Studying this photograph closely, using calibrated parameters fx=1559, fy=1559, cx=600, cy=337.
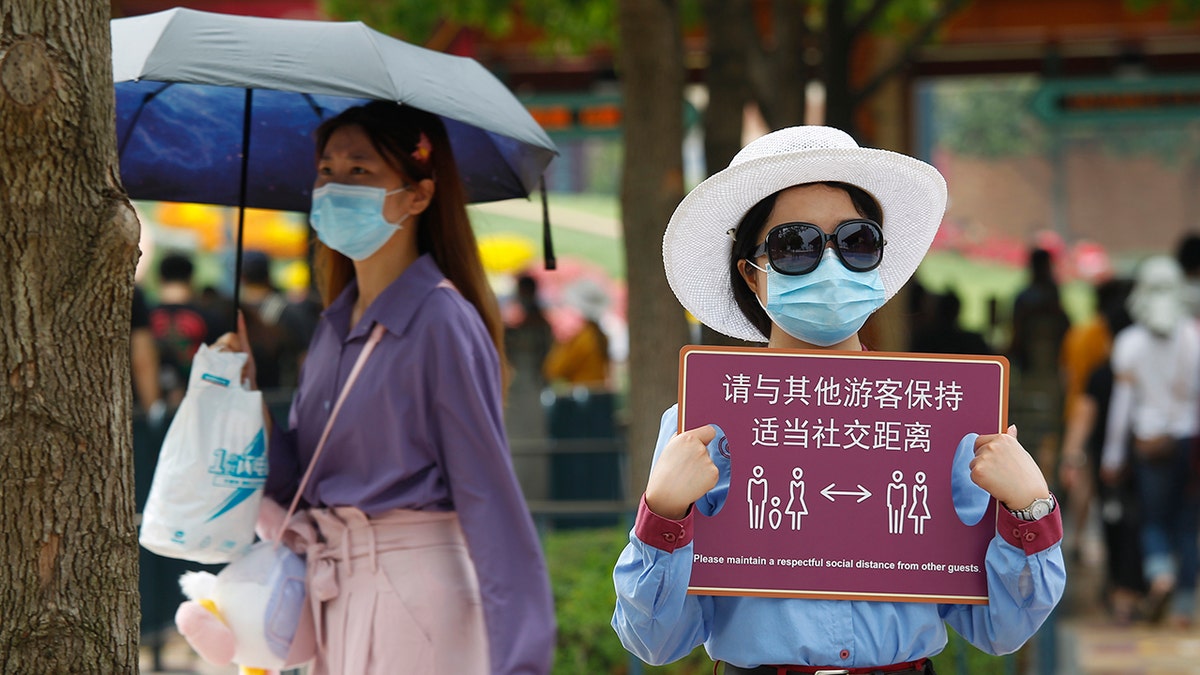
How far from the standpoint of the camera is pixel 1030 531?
2.55 metres

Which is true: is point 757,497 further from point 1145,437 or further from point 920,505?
point 1145,437

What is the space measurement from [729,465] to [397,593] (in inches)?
43.8

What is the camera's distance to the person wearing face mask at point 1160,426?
912 cm

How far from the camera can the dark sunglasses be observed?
273 cm

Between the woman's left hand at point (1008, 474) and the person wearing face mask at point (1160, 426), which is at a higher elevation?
the woman's left hand at point (1008, 474)

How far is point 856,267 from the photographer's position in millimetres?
2736

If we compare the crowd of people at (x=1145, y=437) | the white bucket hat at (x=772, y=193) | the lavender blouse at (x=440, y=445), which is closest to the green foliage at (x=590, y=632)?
the lavender blouse at (x=440, y=445)

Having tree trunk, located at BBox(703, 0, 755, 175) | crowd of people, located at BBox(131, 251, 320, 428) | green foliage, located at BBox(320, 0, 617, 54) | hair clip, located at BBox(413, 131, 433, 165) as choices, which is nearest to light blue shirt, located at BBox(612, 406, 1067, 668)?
hair clip, located at BBox(413, 131, 433, 165)

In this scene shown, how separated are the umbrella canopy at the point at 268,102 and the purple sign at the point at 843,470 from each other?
1191 millimetres

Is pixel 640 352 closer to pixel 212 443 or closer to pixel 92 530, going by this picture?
pixel 212 443

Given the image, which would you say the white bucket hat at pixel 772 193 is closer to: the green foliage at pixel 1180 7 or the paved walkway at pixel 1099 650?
the paved walkway at pixel 1099 650

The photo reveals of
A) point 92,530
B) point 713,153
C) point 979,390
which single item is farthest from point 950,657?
point 92,530

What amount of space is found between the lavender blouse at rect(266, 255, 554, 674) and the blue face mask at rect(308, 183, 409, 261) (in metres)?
0.15

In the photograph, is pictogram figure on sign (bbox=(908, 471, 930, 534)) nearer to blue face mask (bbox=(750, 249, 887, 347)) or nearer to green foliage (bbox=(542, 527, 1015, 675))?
blue face mask (bbox=(750, 249, 887, 347))
